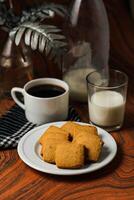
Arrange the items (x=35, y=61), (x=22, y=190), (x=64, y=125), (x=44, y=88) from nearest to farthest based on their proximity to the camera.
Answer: (x=22, y=190) < (x=64, y=125) < (x=44, y=88) < (x=35, y=61)

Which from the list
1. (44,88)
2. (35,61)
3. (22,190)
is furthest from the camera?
(35,61)

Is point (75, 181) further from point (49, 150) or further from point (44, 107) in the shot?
point (44, 107)

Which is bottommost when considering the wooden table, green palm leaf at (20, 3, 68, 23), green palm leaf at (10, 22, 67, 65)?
the wooden table

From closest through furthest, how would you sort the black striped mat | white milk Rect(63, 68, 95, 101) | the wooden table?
the wooden table
the black striped mat
white milk Rect(63, 68, 95, 101)

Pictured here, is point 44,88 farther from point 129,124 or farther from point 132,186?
point 132,186

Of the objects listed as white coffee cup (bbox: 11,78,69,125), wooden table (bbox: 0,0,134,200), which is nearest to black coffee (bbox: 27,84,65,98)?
white coffee cup (bbox: 11,78,69,125)

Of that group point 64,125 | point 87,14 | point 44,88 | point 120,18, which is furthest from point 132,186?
point 120,18

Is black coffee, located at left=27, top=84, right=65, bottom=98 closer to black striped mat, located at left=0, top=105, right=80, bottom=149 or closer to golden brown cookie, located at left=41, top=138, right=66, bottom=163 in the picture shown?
black striped mat, located at left=0, top=105, right=80, bottom=149

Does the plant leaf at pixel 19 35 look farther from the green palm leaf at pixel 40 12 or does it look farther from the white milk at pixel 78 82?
the white milk at pixel 78 82
